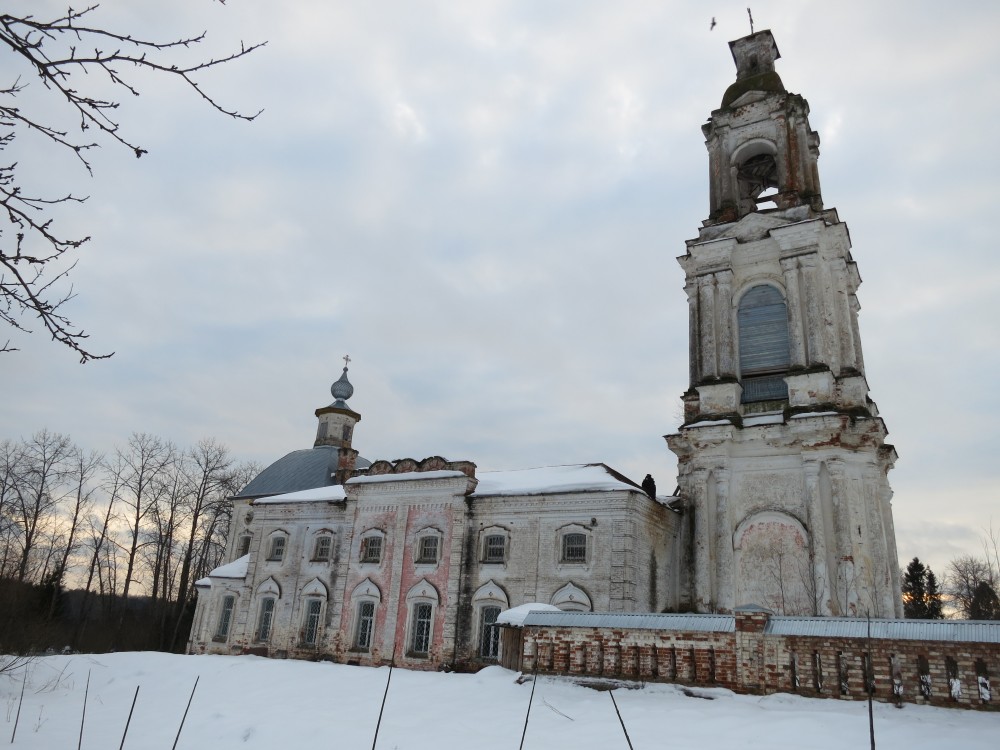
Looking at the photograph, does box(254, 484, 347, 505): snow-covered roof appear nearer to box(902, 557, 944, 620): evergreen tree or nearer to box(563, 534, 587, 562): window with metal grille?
box(563, 534, 587, 562): window with metal grille

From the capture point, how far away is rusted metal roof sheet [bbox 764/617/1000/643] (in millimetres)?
7676

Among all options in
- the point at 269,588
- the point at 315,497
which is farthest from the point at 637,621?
the point at 269,588

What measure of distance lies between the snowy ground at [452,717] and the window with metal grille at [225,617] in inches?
539

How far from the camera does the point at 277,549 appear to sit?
2789cm

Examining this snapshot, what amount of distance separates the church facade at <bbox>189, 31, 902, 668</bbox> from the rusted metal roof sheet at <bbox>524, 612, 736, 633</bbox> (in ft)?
31.3

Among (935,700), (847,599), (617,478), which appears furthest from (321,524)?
(935,700)

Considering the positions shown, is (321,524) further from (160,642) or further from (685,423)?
(160,642)

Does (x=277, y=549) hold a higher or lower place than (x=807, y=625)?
higher

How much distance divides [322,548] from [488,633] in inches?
316

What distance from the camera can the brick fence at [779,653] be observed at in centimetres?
763

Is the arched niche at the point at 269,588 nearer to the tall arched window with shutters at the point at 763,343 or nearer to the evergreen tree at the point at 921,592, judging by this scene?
the tall arched window with shutters at the point at 763,343

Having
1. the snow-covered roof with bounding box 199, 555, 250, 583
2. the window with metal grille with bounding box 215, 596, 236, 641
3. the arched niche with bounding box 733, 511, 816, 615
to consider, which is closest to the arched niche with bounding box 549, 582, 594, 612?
the arched niche with bounding box 733, 511, 816, 615

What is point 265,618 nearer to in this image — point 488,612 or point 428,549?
point 428,549

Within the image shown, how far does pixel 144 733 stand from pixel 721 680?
27.8 ft
